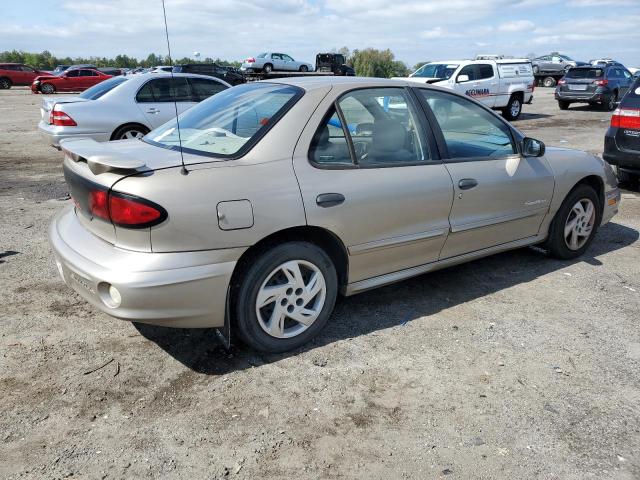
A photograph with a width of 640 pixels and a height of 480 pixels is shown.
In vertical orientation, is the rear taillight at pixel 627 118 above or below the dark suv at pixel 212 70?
below

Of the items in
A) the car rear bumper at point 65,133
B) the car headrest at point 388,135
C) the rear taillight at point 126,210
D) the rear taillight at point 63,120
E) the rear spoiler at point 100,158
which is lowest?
the car rear bumper at point 65,133

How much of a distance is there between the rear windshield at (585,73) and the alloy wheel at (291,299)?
20.5 m

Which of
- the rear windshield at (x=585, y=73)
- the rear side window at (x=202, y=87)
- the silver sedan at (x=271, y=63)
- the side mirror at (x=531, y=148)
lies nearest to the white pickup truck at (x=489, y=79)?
the rear windshield at (x=585, y=73)

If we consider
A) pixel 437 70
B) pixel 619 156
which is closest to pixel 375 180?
pixel 619 156

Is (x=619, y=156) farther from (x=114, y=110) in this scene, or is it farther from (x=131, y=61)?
(x=131, y=61)

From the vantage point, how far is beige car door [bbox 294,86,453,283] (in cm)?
321

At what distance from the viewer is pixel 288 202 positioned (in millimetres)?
3037

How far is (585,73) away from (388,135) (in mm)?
19953

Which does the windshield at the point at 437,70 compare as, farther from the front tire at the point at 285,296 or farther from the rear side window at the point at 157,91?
the front tire at the point at 285,296

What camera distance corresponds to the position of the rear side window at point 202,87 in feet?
33.3

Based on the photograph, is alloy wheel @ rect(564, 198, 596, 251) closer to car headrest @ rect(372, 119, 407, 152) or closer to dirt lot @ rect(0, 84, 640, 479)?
dirt lot @ rect(0, 84, 640, 479)

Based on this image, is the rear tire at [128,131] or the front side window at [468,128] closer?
the front side window at [468,128]

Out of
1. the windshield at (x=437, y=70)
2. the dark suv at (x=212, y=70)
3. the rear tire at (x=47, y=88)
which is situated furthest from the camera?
the rear tire at (x=47, y=88)

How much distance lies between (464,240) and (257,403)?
1981 mm
